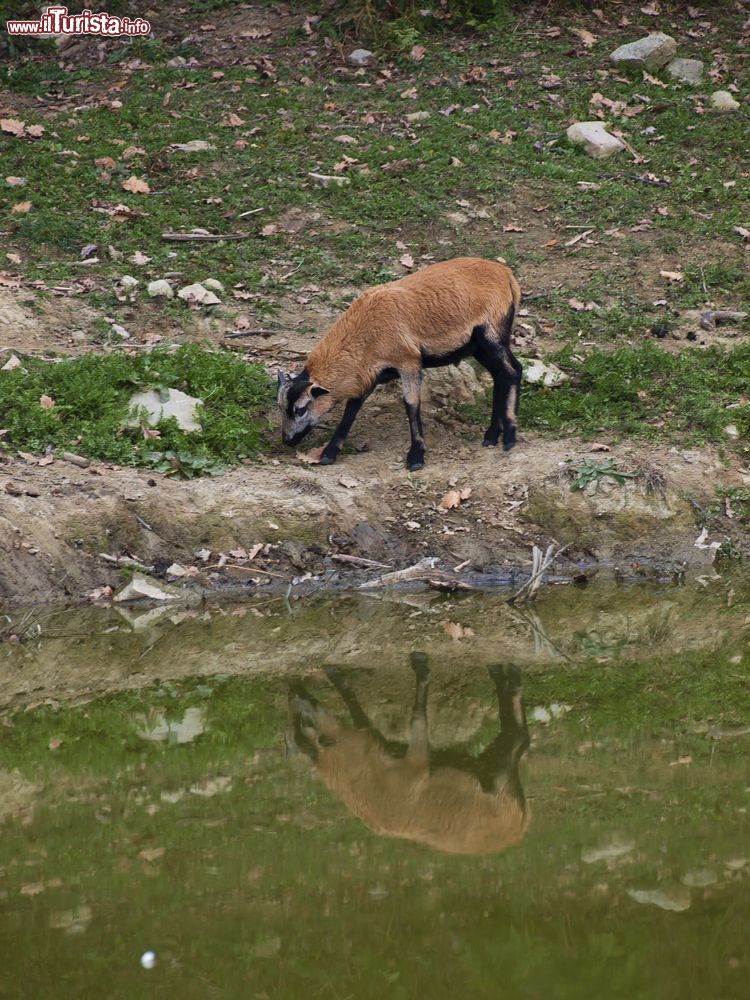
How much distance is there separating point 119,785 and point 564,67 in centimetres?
1312

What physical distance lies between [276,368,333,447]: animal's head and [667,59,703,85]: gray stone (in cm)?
886

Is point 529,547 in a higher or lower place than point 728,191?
lower

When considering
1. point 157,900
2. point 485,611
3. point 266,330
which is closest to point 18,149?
point 266,330

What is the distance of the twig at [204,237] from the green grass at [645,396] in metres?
3.72

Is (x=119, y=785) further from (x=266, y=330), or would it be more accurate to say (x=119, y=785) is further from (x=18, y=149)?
(x=18, y=149)

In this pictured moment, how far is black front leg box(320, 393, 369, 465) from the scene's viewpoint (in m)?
10.3

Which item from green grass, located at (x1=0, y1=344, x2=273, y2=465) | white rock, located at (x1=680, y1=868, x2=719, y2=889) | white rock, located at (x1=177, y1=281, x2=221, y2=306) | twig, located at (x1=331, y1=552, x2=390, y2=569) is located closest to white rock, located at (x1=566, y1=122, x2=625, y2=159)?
white rock, located at (x1=177, y1=281, x2=221, y2=306)

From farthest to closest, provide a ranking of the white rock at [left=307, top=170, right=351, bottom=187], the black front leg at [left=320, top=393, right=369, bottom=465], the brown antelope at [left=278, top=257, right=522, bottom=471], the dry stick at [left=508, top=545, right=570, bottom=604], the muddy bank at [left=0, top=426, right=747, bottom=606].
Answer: the white rock at [left=307, top=170, right=351, bottom=187], the black front leg at [left=320, top=393, right=369, bottom=465], the brown antelope at [left=278, top=257, right=522, bottom=471], the muddy bank at [left=0, top=426, right=747, bottom=606], the dry stick at [left=508, top=545, right=570, bottom=604]

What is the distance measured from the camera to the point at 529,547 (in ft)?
32.2

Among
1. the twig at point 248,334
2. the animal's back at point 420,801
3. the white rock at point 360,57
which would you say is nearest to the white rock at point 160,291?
the twig at point 248,334

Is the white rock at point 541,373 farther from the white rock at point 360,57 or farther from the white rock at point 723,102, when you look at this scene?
the white rock at point 360,57

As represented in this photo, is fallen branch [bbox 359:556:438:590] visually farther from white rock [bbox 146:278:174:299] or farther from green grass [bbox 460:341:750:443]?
white rock [bbox 146:278:174:299]

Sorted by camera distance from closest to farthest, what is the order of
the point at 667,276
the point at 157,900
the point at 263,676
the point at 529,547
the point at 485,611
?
the point at 157,900, the point at 263,676, the point at 485,611, the point at 529,547, the point at 667,276

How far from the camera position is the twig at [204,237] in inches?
510
